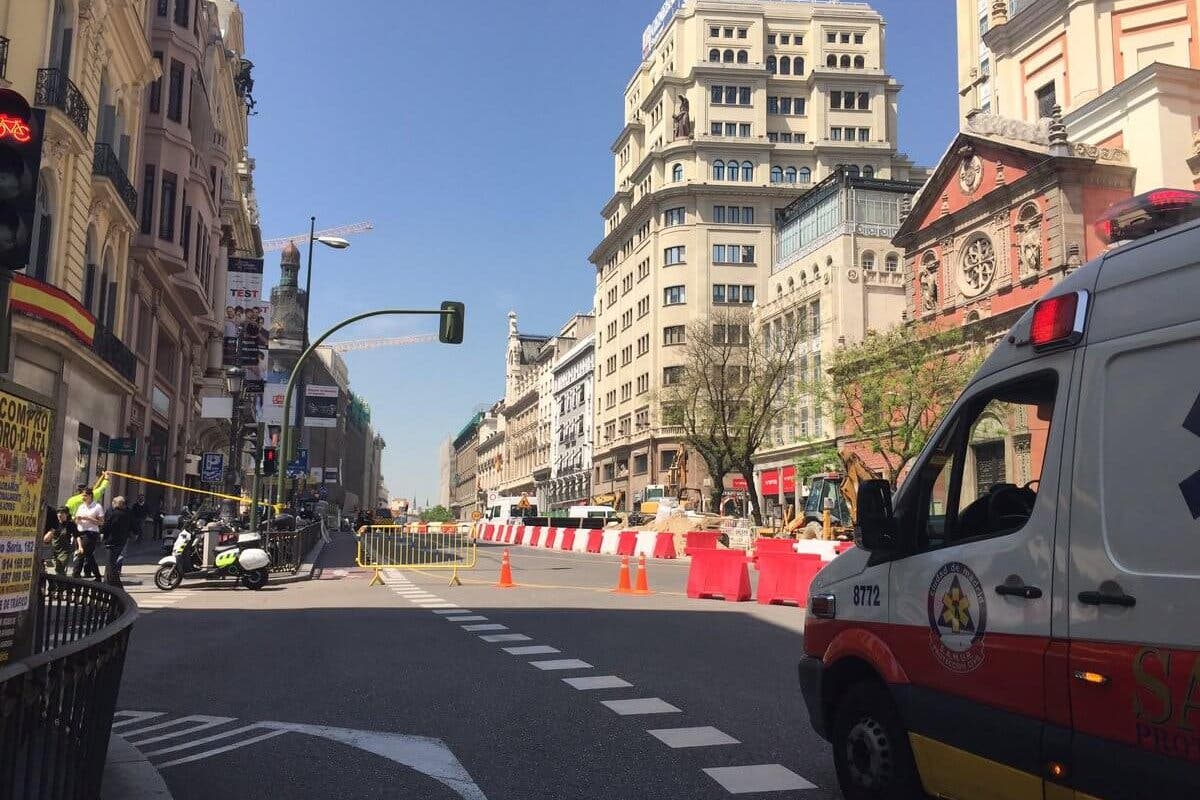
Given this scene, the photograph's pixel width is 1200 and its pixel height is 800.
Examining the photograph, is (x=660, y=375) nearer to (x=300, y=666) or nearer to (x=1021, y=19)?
(x=1021, y=19)

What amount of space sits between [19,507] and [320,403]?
40.0 metres

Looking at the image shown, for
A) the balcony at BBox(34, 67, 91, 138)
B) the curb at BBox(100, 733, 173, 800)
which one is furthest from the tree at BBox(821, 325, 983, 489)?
the curb at BBox(100, 733, 173, 800)

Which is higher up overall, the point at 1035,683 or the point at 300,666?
the point at 1035,683

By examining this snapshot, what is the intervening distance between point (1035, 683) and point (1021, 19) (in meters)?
56.0

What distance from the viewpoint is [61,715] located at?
138 inches

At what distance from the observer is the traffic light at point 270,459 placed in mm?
22734

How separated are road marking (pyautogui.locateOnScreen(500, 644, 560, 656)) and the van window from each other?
6.37 m

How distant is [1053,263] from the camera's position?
140 feet

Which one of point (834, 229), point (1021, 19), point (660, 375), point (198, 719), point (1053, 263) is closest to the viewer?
point (198, 719)

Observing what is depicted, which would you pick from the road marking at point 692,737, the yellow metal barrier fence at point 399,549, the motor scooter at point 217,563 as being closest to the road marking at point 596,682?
the road marking at point 692,737

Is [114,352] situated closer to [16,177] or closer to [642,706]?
[642,706]

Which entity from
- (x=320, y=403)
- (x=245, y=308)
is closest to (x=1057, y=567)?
(x=245, y=308)

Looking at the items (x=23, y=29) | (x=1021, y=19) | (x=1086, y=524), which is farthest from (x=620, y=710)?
(x=1021, y=19)

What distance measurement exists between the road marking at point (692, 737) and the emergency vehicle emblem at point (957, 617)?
2497mm
